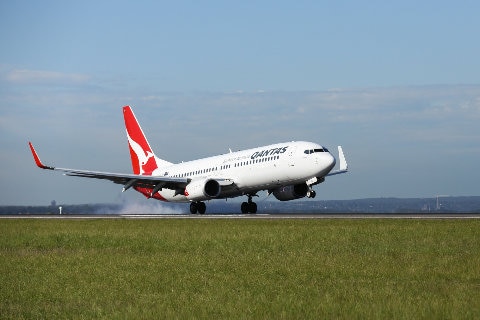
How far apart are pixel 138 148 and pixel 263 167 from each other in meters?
20.4

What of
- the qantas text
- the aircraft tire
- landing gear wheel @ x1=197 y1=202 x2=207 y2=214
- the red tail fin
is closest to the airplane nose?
the qantas text

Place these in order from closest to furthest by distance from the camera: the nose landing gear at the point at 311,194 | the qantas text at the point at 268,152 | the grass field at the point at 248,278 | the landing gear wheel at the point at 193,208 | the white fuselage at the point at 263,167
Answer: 1. the grass field at the point at 248,278
2. the white fuselage at the point at 263,167
3. the nose landing gear at the point at 311,194
4. the qantas text at the point at 268,152
5. the landing gear wheel at the point at 193,208

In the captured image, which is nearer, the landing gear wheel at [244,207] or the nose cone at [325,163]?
the nose cone at [325,163]

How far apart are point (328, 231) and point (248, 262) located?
12038 mm

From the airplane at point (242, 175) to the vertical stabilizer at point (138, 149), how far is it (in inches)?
74.4

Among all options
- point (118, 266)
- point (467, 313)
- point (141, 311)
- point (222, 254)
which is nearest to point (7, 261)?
point (118, 266)

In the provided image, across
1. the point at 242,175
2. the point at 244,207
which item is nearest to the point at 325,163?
the point at 242,175

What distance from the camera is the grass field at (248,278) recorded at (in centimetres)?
1248

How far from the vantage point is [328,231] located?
31188 millimetres

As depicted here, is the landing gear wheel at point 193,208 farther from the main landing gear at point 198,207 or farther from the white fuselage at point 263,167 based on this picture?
the white fuselage at point 263,167

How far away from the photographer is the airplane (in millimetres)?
54656

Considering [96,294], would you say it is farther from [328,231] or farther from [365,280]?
[328,231]

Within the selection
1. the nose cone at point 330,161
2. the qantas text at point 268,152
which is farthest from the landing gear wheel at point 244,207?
the nose cone at point 330,161

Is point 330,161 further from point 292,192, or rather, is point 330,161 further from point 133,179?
point 133,179
